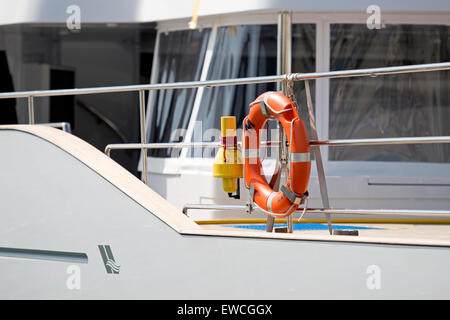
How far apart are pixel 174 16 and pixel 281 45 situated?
113 cm

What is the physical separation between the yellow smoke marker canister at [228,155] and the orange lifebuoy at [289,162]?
0.57ft

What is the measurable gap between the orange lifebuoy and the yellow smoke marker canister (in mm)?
175

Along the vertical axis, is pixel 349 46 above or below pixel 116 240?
above

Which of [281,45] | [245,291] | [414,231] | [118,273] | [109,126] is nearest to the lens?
[245,291]

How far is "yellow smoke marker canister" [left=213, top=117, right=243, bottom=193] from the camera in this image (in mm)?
3832

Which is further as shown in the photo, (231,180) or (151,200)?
(231,180)

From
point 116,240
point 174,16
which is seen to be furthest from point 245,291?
point 174,16

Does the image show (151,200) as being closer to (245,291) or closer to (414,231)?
(245,291)

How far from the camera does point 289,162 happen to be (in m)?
3.48

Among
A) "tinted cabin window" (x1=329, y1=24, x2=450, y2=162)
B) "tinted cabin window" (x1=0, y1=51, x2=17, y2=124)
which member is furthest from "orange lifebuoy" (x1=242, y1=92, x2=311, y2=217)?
"tinted cabin window" (x1=0, y1=51, x2=17, y2=124)

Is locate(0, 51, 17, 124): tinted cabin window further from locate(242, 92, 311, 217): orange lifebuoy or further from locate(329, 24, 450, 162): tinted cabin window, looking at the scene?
locate(242, 92, 311, 217): orange lifebuoy

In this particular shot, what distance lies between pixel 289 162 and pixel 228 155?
470 mm

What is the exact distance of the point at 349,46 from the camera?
6090 mm
